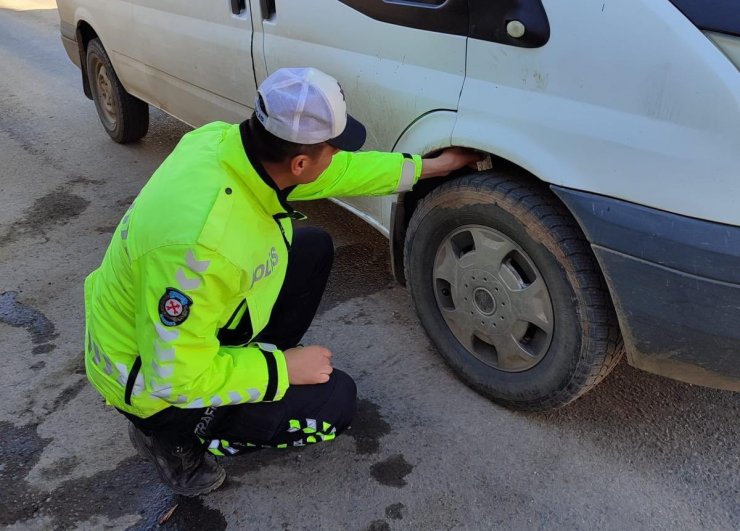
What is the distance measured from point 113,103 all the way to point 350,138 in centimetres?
379

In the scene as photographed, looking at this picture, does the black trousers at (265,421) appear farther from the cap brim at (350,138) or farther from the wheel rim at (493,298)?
the cap brim at (350,138)

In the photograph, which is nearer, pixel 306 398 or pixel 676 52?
pixel 676 52

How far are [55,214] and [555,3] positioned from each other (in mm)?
3244

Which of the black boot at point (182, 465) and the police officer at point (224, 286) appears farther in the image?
the black boot at point (182, 465)

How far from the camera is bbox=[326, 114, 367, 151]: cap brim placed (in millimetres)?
1762

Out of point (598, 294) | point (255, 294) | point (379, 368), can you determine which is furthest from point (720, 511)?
point (255, 294)

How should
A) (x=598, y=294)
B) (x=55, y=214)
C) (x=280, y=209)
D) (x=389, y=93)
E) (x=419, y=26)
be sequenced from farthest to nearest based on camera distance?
1. (x=55, y=214)
2. (x=389, y=93)
3. (x=419, y=26)
4. (x=598, y=294)
5. (x=280, y=209)

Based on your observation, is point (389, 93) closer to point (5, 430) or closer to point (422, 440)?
point (422, 440)

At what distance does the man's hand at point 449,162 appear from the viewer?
2252 mm

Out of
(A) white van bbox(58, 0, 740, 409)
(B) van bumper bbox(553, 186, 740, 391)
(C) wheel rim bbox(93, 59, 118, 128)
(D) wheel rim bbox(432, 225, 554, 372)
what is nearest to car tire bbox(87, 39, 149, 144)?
(C) wheel rim bbox(93, 59, 118, 128)

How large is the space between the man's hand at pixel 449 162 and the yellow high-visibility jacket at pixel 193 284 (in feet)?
1.74

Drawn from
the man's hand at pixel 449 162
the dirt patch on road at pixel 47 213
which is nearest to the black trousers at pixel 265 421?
the man's hand at pixel 449 162

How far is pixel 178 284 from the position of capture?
1624 millimetres

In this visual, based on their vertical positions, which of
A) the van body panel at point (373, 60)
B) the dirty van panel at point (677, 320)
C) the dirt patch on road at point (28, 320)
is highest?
the van body panel at point (373, 60)
